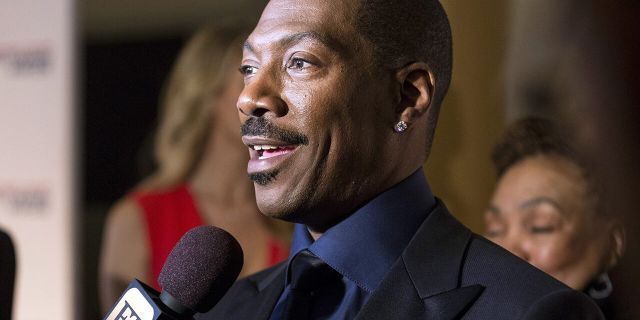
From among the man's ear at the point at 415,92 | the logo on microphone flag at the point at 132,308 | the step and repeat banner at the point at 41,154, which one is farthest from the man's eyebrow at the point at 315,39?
the step and repeat banner at the point at 41,154

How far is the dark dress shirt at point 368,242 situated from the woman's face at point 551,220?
527 millimetres

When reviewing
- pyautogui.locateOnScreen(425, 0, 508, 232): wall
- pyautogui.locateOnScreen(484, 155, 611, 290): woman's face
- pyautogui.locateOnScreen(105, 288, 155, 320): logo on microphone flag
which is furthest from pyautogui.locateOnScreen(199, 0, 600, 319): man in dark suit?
pyautogui.locateOnScreen(425, 0, 508, 232): wall

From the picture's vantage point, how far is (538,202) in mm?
1798

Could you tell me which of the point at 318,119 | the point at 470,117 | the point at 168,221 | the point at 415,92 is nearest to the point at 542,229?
the point at 470,117

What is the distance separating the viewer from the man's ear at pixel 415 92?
1.31m

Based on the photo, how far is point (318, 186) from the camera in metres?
1.27

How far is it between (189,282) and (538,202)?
0.95 meters

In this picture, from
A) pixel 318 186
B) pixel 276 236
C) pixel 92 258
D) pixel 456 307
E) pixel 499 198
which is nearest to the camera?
pixel 456 307

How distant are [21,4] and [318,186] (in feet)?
8.02

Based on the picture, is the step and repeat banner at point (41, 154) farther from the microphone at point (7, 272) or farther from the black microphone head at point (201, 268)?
the black microphone head at point (201, 268)

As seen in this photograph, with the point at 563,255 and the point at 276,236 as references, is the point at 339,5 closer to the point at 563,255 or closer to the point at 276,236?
the point at 563,255

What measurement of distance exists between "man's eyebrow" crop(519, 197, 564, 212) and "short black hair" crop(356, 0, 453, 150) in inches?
21.4

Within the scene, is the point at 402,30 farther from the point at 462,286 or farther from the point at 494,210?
the point at 494,210

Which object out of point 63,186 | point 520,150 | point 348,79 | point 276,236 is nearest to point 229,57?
point 276,236
